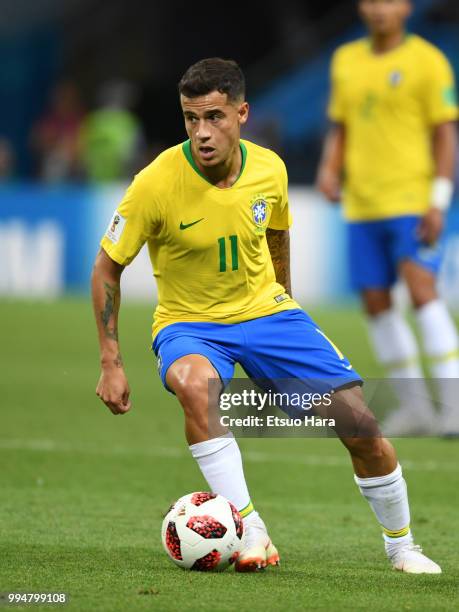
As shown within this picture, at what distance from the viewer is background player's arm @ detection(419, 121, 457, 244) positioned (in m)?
8.78

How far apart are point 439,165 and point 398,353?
4.04ft

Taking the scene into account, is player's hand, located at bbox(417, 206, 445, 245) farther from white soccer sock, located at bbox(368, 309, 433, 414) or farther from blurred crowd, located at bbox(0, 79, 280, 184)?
blurred crowd, located at bbox(0, 79, 280, 184)

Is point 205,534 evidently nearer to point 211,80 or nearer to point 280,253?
point 280,253

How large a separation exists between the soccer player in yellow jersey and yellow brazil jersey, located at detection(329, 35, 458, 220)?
348 cm

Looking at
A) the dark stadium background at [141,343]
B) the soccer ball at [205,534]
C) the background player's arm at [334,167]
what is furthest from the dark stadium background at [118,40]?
the soccer ball at [205,534]

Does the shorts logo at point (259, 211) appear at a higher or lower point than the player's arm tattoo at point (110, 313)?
higher

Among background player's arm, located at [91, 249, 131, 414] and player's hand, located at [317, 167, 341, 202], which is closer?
background player's arm, located at [91, 249, 131, 414]

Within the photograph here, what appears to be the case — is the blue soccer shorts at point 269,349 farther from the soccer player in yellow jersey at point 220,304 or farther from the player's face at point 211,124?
the player's face at point 211,124

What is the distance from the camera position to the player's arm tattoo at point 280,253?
5.82 m

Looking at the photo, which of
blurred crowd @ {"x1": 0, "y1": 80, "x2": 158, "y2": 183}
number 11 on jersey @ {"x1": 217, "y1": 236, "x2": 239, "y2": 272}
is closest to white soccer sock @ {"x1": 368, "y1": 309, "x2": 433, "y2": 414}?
number 11 on jersey @ {"x1": 217, "y1": 236, "x2": 239, "y2": 272}

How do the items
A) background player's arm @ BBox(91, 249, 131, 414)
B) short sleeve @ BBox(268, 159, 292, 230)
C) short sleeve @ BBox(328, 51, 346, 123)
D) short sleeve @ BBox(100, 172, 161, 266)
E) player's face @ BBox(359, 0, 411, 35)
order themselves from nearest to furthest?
background player's arm @ BBox(91, 249, 131, 414) < short sleeve @ BBox(100, 172, 161, 266) < short sleeve @ BBox(268, 159, 292, 230) < player's face @ BBox(359, 0, 411, 35) < short sleeve @ BBox(328, 51, 346, 123)

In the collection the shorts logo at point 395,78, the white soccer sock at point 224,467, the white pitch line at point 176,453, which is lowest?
the white pitch line at point 176,453

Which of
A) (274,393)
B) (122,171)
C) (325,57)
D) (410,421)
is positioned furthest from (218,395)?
Result: (325,57)

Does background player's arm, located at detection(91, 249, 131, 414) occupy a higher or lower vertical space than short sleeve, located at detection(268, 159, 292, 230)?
lower
